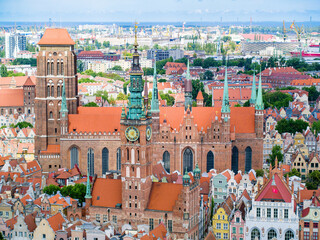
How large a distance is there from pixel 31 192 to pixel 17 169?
1563 centimetres

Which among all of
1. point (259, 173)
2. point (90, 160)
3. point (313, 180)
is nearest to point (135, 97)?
point (259, 173)

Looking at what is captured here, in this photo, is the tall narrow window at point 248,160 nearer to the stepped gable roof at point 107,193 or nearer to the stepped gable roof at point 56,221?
the stepped gable roof at point 107,193

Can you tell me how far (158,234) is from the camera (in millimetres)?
81625

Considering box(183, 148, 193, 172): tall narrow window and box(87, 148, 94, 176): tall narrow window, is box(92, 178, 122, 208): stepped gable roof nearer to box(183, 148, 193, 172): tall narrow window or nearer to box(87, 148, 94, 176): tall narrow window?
box(183, 148, 193, 172): tall narrow window

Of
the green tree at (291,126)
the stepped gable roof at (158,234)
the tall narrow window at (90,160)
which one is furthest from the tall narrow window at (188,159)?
the green tree at (291,126)

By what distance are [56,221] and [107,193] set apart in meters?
7.77

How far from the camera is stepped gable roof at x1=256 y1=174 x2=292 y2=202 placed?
85.8 metres

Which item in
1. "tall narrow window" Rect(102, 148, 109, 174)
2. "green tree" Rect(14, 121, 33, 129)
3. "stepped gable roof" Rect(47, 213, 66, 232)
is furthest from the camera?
"green tree" Rect(14, 121, 33, 129)

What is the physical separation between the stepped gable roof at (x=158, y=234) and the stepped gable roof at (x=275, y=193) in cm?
1125

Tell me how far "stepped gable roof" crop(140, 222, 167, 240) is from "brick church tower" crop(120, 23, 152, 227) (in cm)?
548

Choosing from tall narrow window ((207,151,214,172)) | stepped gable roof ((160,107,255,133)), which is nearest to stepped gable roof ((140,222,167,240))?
tall narrow window ((207,151,214,172))

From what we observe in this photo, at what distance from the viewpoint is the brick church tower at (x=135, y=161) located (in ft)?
290

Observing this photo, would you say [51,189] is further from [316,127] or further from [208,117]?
[316,127]

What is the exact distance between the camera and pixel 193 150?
119m
